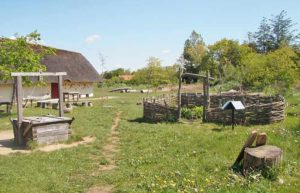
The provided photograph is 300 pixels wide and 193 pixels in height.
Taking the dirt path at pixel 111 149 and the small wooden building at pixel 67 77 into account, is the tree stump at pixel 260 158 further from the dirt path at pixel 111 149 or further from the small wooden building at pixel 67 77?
the small wooden building at pixel 67 77

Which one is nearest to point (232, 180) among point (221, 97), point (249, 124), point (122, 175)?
point (122, 175)

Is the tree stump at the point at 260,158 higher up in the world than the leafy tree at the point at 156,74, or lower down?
lower down

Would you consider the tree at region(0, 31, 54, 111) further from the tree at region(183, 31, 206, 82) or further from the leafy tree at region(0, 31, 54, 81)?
the tree at region(183, 31, 206, 82)

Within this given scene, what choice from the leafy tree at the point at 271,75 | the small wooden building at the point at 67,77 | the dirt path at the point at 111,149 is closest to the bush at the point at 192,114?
the dirt path at the point at 111,149

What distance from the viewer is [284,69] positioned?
1180 inches

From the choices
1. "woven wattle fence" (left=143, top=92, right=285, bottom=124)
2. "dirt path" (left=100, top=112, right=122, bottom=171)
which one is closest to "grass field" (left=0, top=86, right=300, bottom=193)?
"dirt path" (left=100, top=112, right=122, bottom=171)

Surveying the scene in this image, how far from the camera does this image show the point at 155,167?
28.5 feet

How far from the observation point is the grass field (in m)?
6.95

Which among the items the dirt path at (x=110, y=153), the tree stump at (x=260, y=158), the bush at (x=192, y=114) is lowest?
the dirt path at (x=110, y=153)

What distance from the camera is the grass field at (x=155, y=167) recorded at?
22.8 feet

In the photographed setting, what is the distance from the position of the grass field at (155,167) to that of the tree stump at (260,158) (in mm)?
250

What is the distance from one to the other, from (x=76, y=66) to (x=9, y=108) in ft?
47.9

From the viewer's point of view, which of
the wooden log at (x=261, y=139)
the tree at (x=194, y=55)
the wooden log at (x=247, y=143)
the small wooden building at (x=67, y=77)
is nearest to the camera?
the wooden log at (x=247, y=143)

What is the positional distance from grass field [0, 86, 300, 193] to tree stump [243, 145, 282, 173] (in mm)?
250
